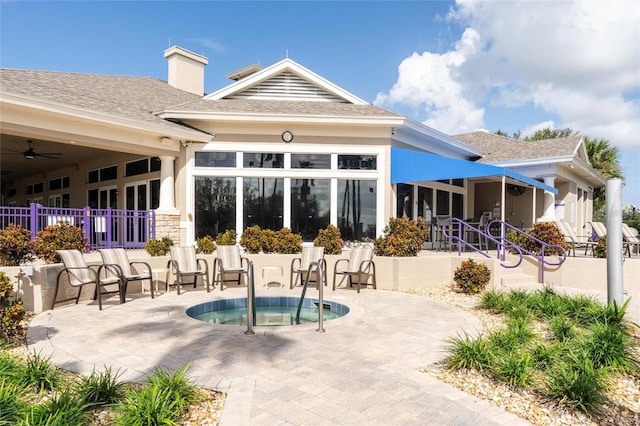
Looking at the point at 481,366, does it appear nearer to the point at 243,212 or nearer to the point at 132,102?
the point at 243,212

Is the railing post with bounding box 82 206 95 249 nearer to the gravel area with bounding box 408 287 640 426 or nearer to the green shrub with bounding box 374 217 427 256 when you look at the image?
the green shrub with bounding box 374 217 427 256

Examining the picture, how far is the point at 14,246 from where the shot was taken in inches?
281

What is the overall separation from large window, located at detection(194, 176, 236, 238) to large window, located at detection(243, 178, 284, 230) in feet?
1.36

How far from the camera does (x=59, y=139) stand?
9898 mm

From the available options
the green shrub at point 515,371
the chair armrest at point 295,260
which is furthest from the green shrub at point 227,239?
the green shrub at point 515,371

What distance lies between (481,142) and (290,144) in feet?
37.8

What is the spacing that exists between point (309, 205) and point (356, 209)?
4.75 feet

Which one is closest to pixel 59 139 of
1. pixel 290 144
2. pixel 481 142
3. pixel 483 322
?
pixel 290 144

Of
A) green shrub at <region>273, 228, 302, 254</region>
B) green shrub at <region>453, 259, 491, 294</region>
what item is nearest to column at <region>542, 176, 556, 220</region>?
green shrub at <region>453, 259, 491, 294</region>

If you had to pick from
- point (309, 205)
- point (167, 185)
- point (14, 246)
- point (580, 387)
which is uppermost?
point (167, 185)

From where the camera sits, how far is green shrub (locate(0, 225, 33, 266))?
23.1ft

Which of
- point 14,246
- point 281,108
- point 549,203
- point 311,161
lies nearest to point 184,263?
point 14,246

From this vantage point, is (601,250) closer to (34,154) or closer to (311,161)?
(311,161)

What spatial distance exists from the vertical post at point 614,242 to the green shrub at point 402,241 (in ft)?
15.0
